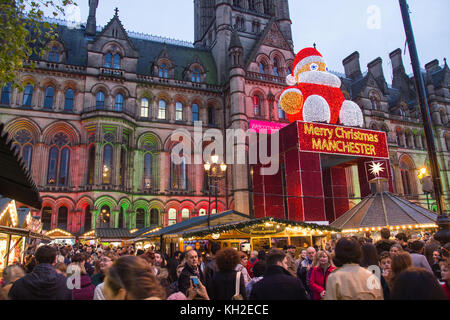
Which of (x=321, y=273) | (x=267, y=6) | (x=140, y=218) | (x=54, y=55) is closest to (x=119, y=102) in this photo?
(x=54, y=55)

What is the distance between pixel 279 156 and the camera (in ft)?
95.1

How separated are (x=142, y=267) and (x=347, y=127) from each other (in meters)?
26.5

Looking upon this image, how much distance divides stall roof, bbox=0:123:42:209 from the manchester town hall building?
19.1m

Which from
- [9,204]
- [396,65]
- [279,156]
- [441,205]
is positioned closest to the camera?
[441,205]

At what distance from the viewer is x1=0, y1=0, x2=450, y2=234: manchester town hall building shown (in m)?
29.6

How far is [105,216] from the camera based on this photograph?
29406 millimetres

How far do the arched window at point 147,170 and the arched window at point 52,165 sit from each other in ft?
26.0

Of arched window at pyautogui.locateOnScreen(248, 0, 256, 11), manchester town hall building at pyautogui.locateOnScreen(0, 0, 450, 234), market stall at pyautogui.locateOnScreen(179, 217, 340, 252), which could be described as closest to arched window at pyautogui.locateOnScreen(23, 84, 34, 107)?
manchester town hall building at pyautogui.locateOnScreen(0, 0, 450, 234)

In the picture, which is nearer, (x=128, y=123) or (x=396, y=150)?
(x=128, y=123)

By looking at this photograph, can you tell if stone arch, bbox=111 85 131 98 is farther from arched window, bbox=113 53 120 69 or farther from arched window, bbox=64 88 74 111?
arched window, bbox=64 88 74 111

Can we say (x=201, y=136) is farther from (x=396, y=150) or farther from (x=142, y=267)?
(x=142, y=267)

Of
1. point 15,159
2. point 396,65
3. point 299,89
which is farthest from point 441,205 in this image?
point 396,65

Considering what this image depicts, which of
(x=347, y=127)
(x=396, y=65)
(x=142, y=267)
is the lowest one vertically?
(x=142, y=267)

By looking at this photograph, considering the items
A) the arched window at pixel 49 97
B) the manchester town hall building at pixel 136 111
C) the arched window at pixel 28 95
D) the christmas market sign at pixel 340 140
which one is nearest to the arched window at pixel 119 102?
the manchester town hall building at pixel 136 111
